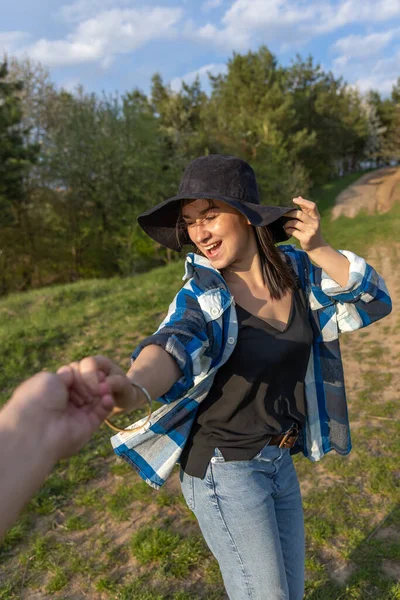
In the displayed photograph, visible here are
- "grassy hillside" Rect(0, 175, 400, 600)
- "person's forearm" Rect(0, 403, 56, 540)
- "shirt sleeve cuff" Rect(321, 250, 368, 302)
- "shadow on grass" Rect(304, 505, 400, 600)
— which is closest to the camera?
"person's forearm" Rect(0, 403, 56, 540)

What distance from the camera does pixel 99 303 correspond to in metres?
8.85

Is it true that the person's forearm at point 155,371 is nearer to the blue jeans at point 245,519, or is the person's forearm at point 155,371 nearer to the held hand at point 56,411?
the held hand at point 56,411

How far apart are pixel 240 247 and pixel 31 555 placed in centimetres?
290

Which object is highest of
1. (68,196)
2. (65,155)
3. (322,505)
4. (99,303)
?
(65,155)

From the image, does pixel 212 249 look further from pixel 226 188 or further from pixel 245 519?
pixel 245 519

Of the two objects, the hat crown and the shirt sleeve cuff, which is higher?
the hat crown

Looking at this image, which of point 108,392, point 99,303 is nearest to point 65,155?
point 99,303

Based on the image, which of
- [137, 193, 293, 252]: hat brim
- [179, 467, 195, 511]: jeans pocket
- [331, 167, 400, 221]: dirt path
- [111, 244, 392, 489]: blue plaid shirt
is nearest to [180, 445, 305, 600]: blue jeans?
[179, 467, 195, 511]: jeans pocket

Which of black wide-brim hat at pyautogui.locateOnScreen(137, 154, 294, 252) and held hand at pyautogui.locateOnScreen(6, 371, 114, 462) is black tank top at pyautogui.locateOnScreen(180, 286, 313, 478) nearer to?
black wide-brim hat at pyautogui.locateOnScreen(137, 154, 294, 252)

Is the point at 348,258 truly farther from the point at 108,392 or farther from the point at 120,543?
the point at 120,543

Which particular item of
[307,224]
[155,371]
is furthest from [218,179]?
[155,371]

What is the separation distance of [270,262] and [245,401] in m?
0.72

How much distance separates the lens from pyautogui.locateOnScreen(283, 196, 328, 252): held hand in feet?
6.94

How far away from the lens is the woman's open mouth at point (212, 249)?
2.19 m
